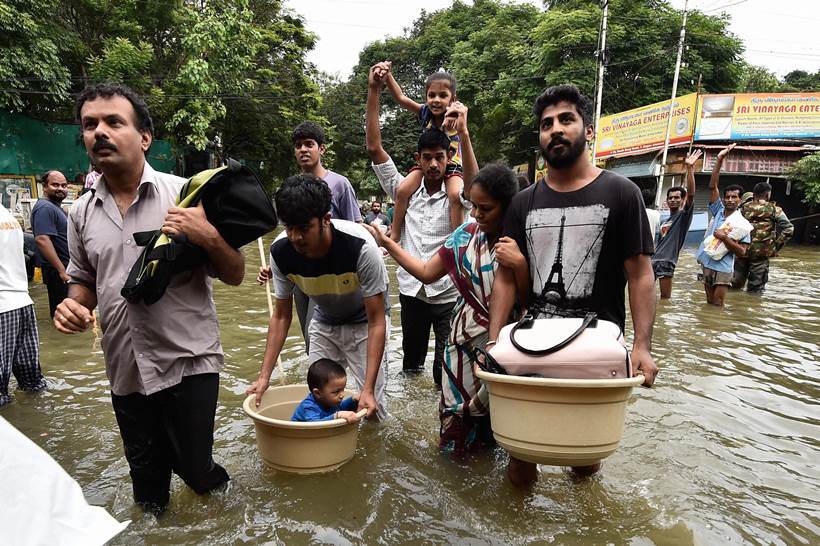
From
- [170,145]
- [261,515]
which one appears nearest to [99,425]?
[261,515]

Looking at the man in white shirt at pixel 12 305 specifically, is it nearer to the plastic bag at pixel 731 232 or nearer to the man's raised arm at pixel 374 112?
the man's raised arm at pixel 374 112

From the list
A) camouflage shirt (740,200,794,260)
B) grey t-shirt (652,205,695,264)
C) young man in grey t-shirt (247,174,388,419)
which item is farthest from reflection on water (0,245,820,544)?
camouflage shirt (740,200,794,260)

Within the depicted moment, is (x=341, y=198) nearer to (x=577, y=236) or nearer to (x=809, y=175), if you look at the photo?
(x=577, y=236)

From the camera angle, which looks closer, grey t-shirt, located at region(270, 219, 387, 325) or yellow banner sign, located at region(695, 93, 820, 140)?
grey t-shirt, located at region(270, 219, 387, 325)

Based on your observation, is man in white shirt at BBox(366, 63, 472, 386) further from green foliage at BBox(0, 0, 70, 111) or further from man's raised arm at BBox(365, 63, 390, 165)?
green foliage at BBox(0, 0, 70, 111)

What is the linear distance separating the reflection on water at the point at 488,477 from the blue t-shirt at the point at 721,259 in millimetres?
2271

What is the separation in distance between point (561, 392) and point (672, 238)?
6093 mm

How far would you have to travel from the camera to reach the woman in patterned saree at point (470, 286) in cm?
261

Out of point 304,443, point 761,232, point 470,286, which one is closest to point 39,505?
point 304,443

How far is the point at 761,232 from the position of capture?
25.8ft

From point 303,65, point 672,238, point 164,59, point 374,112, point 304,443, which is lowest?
point 304,443

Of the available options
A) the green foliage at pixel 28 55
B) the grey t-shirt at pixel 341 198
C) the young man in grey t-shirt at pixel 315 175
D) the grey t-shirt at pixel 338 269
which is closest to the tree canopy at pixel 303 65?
the green foliage at pixel 28 55

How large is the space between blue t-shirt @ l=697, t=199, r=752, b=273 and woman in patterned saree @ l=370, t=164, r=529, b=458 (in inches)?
227

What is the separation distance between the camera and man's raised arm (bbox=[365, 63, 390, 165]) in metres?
3.46
